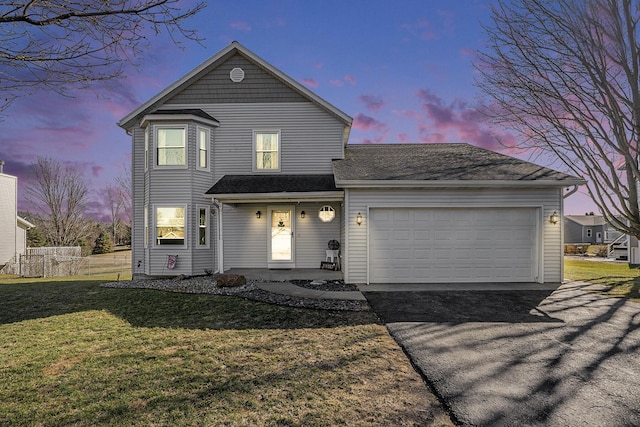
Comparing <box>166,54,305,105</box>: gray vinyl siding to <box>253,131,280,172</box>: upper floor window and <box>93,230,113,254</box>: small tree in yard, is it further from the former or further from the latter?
<box>93,230,113,254</box>: small tree in yard

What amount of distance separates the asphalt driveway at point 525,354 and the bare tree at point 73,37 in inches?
199

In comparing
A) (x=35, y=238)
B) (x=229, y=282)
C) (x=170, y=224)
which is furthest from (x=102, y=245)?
(x=229, y=282)

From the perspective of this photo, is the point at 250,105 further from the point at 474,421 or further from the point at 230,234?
the point at 474,421

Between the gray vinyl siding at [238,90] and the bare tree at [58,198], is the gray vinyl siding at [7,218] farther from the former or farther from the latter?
the gray vinyl siding at [238,90]

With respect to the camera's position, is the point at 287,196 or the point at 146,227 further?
the point at 146,227

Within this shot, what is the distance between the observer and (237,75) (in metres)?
12.4

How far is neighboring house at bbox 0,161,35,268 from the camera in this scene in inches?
790

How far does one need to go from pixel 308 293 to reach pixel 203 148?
22.6 ft

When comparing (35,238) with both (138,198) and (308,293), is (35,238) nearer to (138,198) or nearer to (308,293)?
(138,198)

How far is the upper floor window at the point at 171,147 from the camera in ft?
37.5

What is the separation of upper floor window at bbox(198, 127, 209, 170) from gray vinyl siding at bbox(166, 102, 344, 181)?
1.55 feet

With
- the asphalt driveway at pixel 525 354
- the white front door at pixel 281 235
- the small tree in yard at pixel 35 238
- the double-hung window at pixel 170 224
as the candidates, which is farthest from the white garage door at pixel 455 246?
the small tree in yard at pixel 35 238

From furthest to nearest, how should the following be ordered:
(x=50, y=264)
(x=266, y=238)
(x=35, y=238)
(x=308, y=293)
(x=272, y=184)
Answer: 1. (x=35, y=238)
2. (x=50, y=264)
3. (x=266, y=238)
4. (x=272, y=184)
5. (x=308, y=293)

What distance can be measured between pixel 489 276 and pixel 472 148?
223 inches
